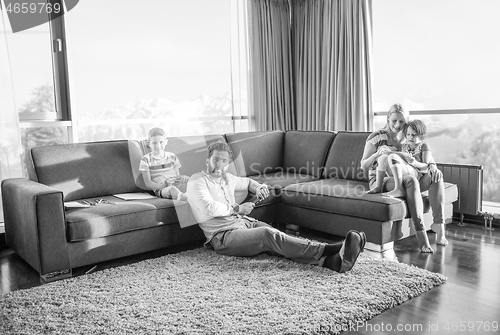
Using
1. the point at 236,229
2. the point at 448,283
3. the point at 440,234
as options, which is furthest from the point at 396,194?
the point at 236,229

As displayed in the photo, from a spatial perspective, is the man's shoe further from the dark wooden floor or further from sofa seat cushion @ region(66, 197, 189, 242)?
sofa seat cushion @ region(66, 197, 189, 242)

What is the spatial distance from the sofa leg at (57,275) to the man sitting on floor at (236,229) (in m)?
0.84

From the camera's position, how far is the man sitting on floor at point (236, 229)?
8.91ft

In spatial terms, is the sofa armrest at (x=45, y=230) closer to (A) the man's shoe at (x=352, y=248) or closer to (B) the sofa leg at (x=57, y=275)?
(B) the sofa leg at (x=57, y=275)

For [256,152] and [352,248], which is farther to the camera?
[256,152]

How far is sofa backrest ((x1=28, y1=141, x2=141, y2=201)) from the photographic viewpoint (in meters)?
3.24

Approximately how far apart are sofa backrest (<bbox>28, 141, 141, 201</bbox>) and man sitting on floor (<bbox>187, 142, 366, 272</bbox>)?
763mm

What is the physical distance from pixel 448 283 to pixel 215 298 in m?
1.29

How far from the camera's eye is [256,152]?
14.1 ft

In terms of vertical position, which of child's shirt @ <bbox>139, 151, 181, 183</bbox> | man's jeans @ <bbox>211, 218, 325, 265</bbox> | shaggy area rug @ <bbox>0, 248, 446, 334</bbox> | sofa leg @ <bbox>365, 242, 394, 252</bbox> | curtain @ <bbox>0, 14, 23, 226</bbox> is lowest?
sofa leg @ <bbox>365, 242, 394, 252</bbox>

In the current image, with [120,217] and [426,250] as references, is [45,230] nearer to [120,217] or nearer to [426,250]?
[120,217]

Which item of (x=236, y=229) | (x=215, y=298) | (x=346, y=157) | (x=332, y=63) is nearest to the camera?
(x=215, y=298)

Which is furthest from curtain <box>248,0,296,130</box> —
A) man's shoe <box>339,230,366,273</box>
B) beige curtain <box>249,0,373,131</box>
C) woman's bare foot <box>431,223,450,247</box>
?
man's shoe <box>339,230,366,273</box>

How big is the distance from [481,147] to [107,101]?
14.0 ft
